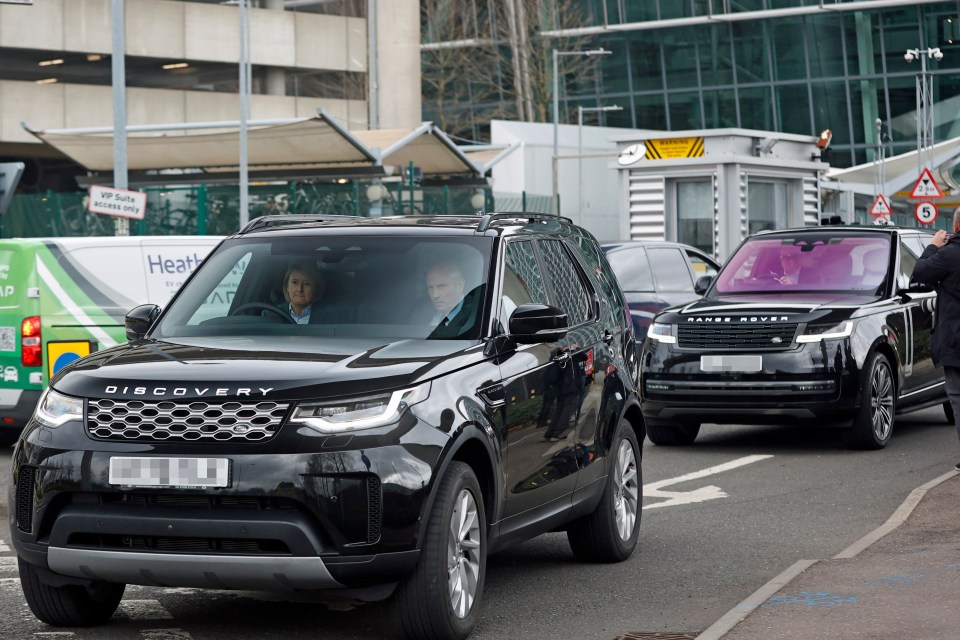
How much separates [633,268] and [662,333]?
19.7 ft

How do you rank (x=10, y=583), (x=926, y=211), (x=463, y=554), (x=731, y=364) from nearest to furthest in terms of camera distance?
1. (x=463, y=554)
2. (x=10, y=583)
3. (x=731, y=364)
4. (x=926, y=211)

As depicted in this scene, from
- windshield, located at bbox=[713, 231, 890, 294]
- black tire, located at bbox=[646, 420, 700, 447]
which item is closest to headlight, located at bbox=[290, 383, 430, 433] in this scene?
black tire, located at bbox=[646, 420, 700, 447]

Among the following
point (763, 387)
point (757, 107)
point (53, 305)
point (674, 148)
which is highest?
point (757, 107)

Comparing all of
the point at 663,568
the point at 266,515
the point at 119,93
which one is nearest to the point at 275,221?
the point at 266,515

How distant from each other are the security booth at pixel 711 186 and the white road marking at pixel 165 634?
21740 millimetres

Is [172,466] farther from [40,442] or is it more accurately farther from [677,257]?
[677,257]

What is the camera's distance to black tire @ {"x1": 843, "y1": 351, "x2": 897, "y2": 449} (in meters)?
12.3

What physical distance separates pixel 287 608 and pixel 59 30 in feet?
153

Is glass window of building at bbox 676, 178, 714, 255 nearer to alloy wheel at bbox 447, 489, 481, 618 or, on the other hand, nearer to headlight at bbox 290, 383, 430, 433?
alloy wheel at bbox 447, 489, 481, 618

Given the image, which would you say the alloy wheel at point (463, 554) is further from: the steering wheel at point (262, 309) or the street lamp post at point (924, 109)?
the street lamp post at point (924, 109)

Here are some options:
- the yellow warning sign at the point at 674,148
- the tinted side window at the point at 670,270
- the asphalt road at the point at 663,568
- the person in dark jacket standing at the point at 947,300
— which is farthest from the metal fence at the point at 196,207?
the person in dark jacket standing at the point at 947,300

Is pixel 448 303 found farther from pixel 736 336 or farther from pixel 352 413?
pixel 736 336

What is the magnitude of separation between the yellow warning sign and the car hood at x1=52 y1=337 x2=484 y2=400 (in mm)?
22098

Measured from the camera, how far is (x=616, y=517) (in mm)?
7945
